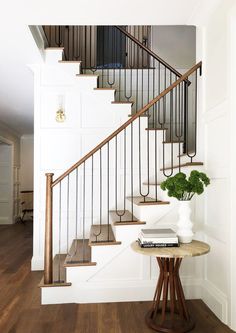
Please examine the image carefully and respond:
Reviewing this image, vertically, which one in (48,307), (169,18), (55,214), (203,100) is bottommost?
(48,307)

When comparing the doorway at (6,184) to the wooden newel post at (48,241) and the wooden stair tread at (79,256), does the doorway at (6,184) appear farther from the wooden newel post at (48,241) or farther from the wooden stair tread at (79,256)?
the wooden newel post at (48,241)

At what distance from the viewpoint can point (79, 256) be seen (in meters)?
3.11

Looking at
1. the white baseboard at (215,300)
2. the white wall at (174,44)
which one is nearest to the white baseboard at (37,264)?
the white baseboard at (215,300)

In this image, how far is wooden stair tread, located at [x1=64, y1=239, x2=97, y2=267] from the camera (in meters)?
2.85

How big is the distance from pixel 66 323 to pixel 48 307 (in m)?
0.38

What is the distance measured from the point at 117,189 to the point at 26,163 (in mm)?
5691

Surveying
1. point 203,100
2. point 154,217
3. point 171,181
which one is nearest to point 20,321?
point 154,217

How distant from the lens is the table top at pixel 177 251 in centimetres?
214

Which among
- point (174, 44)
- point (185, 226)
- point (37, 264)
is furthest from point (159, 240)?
point (174, 44)

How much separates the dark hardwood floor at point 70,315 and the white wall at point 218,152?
0.17 metres

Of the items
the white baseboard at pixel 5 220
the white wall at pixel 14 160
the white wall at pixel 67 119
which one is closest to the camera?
the white wall at pixel 67 119

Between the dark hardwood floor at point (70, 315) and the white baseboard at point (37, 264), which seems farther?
the white baseboard at point (37, 264)

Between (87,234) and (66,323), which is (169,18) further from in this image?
(66,323)

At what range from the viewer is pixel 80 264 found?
2.84m
